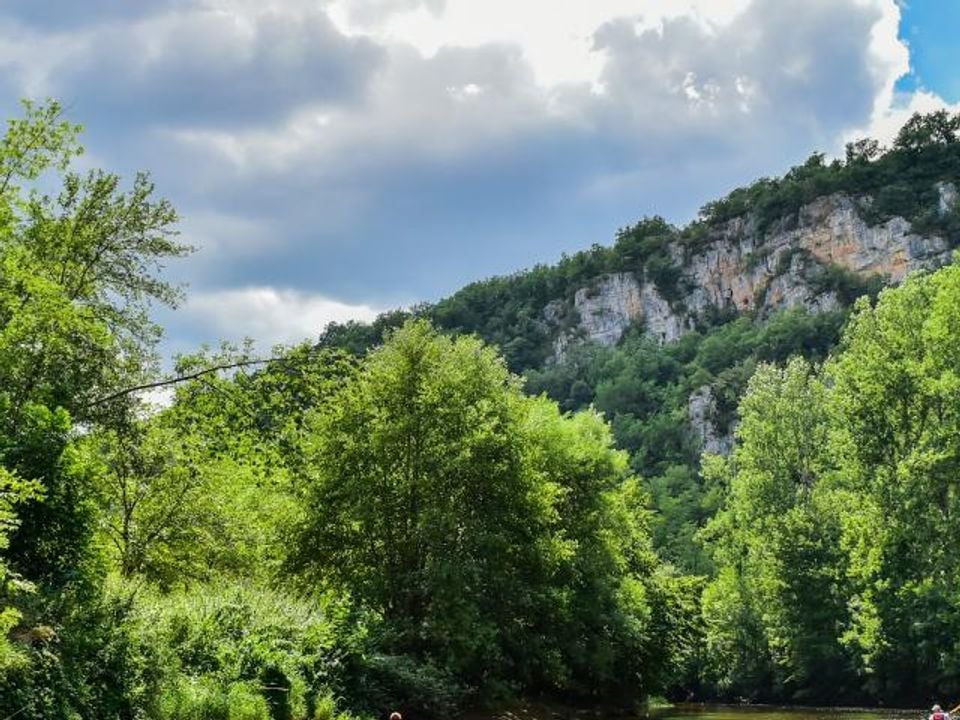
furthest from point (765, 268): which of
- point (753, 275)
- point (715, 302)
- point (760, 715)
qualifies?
point (760, 715)

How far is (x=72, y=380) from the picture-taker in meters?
22.0

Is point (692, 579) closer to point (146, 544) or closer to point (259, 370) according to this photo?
point (146, 544)

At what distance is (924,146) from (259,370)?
15306 centimetres

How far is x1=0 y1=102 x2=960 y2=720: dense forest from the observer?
19547 millimetres

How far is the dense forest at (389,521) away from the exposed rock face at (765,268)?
90.5m

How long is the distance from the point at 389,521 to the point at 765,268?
146 meters

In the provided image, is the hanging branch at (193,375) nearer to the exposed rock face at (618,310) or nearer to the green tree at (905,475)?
the green tree at (905,475)

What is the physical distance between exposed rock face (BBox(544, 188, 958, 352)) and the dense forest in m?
90.5

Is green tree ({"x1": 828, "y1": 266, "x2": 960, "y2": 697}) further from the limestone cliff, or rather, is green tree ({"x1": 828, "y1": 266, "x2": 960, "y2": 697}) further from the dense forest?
the limestone cliff

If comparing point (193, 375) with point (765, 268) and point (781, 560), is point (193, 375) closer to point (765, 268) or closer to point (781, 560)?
point (781, 560)

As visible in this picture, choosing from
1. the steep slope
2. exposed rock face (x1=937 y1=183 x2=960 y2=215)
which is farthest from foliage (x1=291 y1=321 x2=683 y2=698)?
exposed rock face (x1=937 y1=183 x2=960 y2=215)

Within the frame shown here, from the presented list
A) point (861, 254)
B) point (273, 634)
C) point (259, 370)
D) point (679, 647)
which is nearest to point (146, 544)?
point (273, 634)

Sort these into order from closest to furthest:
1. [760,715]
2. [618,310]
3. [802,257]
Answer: [760,715] → [802,257] → [618,310]

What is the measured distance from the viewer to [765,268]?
166 m
